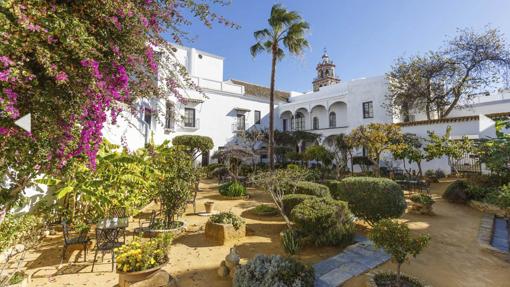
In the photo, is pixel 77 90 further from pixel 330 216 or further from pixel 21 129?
pixel 330 216

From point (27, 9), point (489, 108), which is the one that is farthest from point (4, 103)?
Answer: point (489, 108)

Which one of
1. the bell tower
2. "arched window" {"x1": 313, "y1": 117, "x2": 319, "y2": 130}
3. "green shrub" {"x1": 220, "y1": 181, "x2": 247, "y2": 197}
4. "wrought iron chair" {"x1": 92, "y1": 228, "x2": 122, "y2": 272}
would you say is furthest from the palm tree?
the bell tower

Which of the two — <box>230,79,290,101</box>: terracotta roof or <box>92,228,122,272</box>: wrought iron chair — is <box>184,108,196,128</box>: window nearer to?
<box>230,79,290,101</box>: terracotta roof

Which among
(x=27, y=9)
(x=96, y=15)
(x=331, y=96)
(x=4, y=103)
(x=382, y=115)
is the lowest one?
(x=4, y=103)

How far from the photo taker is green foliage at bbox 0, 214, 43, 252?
386 cm

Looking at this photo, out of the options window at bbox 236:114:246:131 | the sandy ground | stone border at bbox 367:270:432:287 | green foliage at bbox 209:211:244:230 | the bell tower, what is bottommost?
the sandy ground

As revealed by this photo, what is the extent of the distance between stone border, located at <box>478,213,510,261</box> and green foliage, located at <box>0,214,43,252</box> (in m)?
9.11

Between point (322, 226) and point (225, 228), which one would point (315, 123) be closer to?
point (322, 226)

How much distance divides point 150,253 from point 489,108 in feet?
108

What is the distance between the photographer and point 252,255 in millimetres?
5551

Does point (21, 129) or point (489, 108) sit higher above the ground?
point (489, 108)

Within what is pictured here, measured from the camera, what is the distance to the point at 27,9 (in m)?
2.04

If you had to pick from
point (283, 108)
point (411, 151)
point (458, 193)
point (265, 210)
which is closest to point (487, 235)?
point (458, 193)

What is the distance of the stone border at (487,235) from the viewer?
221 inches
